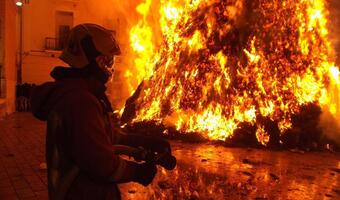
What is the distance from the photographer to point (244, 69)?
1012cm

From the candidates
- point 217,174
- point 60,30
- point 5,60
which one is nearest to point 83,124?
point 217,174

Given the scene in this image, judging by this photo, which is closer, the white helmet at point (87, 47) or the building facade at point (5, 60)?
the white helmet at point (87, 47)

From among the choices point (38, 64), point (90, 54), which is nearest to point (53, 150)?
point (90, 54)

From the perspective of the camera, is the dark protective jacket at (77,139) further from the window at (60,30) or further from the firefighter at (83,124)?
the window at (60,30)

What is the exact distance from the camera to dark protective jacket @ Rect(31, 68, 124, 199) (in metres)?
1.86

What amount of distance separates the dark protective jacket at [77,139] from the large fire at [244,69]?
7.69 metres

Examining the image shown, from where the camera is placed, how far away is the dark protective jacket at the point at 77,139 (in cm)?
186

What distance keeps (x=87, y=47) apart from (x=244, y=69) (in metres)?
8.38

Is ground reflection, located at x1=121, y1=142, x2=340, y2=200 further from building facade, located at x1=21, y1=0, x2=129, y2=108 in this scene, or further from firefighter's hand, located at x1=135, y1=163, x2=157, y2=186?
building facade, located at x1=21, y1=0, x2=129, y2=108

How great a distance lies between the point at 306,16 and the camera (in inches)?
417

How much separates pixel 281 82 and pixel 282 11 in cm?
187

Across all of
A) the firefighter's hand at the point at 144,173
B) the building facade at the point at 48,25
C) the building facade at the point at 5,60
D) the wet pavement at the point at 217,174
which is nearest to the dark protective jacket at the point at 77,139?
the firefighter's hand at the point at 144,173

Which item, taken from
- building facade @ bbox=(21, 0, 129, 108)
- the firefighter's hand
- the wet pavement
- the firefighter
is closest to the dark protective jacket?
the firefighter

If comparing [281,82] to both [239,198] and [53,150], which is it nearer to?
[239,198]
